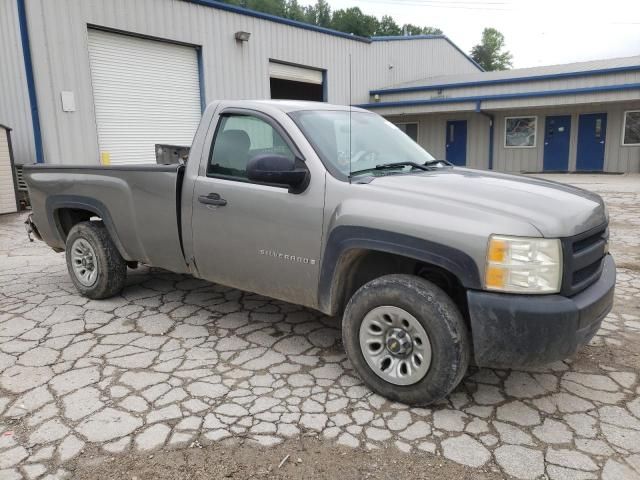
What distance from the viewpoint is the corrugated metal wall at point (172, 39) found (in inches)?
452

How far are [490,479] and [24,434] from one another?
2.57 m

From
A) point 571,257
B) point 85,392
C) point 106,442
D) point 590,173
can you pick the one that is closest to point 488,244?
point 571,257

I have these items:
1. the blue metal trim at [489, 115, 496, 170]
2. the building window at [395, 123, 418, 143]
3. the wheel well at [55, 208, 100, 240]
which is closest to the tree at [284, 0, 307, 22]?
the building window at [395, 123, 418, 143]

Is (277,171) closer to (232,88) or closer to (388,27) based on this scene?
(232,88)

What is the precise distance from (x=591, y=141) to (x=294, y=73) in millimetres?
12137

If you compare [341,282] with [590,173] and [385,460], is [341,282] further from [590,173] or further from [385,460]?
[590,173]

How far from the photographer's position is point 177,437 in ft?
9.45

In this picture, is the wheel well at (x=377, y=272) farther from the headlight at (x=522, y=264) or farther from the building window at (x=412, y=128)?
the building window at (x=412, y=128)

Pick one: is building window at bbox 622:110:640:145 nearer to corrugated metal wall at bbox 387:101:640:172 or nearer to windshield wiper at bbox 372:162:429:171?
corrugated metal wall at bbox 387:101:640:172

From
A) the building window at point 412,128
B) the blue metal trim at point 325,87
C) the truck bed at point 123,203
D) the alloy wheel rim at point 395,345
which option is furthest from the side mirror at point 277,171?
the building window at point 412,128

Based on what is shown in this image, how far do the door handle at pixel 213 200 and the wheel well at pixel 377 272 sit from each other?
1128 millimetres

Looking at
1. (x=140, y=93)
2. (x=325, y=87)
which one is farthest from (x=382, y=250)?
(x=325, y=87)

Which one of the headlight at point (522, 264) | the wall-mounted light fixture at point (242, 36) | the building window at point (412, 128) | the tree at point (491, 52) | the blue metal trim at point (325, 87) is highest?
the tree at point (491, 52)

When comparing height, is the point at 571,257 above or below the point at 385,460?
above
